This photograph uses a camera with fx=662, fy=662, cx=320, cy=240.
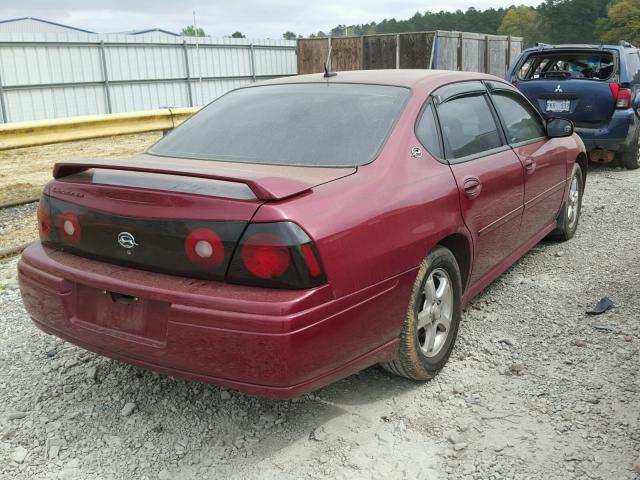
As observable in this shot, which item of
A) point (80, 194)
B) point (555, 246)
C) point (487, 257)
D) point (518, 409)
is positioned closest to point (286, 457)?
point (518, 409)

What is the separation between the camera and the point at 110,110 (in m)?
19.4

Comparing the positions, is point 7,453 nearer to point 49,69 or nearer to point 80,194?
point 80,194

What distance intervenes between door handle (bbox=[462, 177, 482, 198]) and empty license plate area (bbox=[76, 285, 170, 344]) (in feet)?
5.46

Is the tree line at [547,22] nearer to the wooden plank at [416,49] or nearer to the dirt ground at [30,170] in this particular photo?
the wooden plank at [416,49]

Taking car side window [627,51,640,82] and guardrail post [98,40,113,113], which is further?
guardrail post [98,40,113,113]

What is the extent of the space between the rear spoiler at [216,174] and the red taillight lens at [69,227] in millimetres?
213

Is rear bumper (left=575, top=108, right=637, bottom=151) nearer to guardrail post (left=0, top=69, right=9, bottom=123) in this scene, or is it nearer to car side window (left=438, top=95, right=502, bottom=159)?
car side window (left=438, top=95, right=502, bottom=159)

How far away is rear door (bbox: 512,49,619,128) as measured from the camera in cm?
872

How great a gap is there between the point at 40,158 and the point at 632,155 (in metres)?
10.0

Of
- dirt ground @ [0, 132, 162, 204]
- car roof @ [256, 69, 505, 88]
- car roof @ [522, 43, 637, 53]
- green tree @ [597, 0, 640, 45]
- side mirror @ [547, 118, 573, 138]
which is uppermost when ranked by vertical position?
green tree @ [597, 0, 640, 45]

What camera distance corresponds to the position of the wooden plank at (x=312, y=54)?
71.2ft

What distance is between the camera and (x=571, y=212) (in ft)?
18.8

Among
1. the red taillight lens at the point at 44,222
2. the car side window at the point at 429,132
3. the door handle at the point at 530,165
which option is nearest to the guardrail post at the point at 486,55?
the door handle at the point at 530,165

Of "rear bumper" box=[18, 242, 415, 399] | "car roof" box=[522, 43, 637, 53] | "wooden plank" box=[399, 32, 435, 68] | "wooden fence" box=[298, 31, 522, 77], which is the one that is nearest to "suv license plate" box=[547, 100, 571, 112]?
"car roof" box=[522, 43, 637, 53]
